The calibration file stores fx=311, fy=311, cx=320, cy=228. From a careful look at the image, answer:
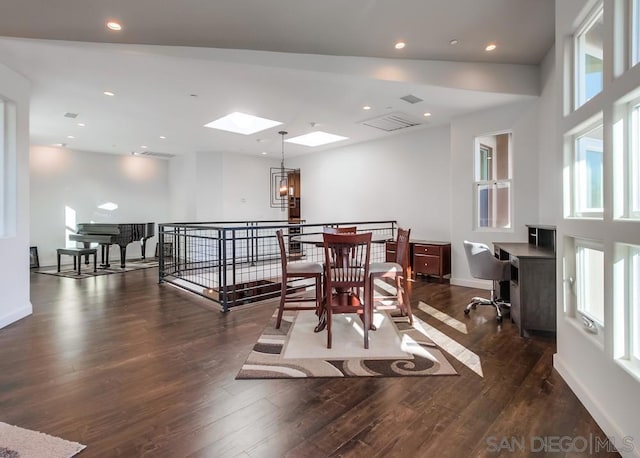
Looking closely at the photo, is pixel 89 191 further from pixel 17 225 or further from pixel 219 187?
pixel 17 225

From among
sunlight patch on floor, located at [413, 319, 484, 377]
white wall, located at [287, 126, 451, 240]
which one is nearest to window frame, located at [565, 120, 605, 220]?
sunlight patch on floor, located at [413, 319, 484, 377]

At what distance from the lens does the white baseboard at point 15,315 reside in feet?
11.2

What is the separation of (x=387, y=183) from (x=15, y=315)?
6.54 metres

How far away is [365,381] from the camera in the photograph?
2.26m

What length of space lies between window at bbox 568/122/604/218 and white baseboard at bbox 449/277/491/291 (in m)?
3.14

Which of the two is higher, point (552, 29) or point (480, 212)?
point (552, 29)

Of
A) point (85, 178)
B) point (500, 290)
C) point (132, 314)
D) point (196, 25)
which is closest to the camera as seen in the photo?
point (196, 25)

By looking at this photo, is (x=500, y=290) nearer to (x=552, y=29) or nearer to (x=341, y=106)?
(x=552, y=29)

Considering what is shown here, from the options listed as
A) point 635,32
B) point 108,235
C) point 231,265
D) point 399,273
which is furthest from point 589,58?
point 108,235

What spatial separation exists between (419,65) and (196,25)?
9.01ft

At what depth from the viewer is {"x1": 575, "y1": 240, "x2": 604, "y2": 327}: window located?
2018 mm

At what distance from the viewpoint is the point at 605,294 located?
1.78 meters

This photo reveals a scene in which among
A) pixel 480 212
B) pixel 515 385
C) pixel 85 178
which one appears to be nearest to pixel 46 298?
pixel 85 178

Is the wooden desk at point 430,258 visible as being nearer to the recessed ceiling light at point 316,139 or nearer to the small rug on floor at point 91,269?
the recessed ceiling light at point 316,139
